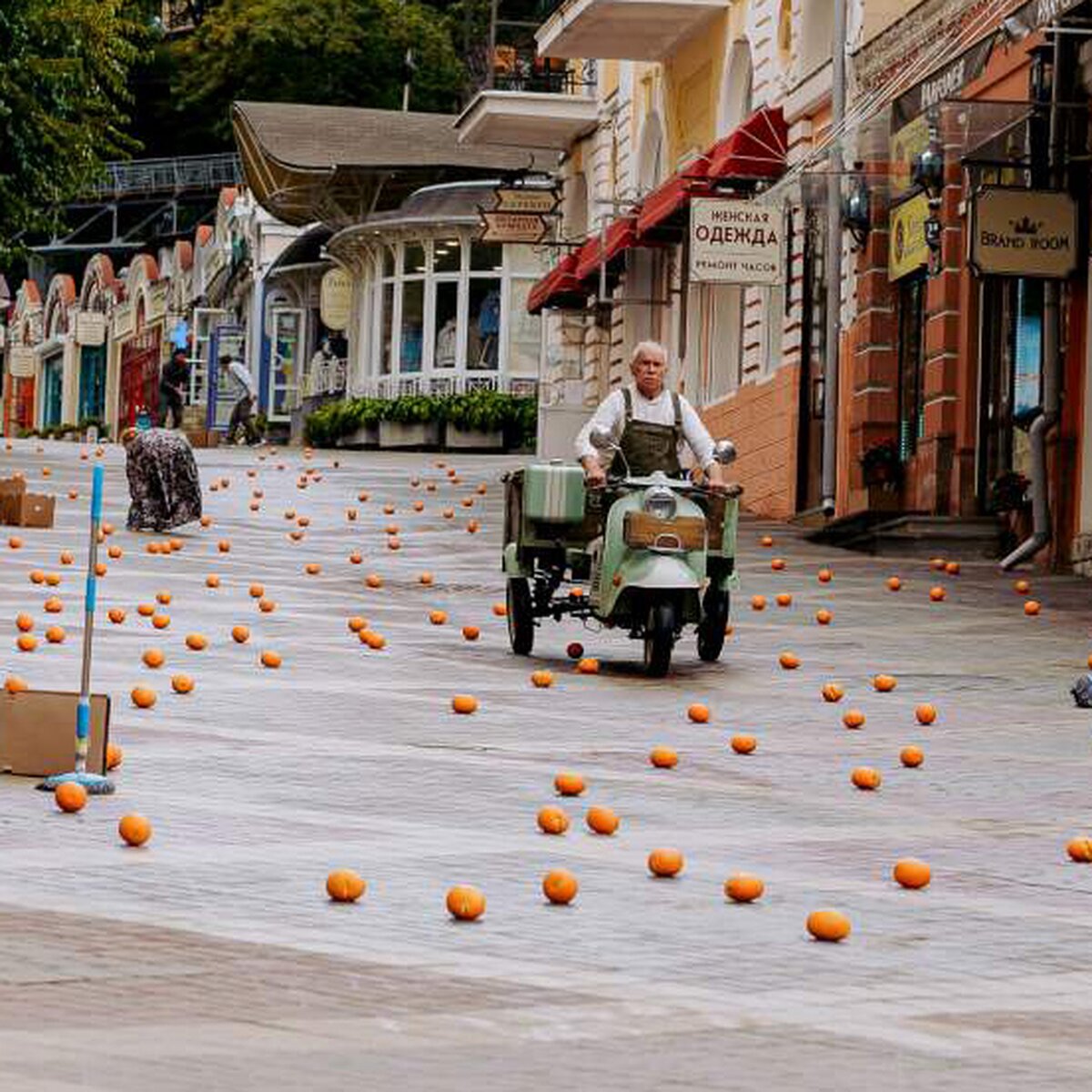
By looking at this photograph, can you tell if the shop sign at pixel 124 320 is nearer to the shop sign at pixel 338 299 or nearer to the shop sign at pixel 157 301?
the shop sign at pixel 157 301

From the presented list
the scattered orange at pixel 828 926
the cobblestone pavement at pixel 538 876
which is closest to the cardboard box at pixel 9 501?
the cobblestone pavement at pixel 538 876

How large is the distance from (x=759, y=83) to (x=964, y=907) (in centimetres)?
2548

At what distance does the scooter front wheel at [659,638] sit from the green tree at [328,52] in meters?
62.5

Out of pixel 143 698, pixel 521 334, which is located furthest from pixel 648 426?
pixel 521 334

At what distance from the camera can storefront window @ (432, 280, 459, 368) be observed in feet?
181

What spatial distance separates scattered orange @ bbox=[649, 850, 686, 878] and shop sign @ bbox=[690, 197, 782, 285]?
21.2 meters

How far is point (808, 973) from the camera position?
6957 mm

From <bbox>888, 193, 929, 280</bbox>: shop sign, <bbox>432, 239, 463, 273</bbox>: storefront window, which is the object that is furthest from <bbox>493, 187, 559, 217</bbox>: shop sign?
<bbox>888, 193, 929, 280</bbox>: shop sign

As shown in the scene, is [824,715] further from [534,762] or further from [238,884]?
[238,884]

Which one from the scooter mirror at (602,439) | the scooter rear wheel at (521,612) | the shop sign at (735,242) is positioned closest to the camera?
the scooter mirror at (602,439)

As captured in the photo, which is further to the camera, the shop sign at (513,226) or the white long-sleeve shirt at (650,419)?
the shop sign at (513,226)

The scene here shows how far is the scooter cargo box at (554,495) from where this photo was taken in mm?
15203

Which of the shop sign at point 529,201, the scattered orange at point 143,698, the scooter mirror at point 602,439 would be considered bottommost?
the scattered orange at point 143,698

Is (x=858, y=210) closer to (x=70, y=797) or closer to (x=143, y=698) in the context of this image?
(x=143, y=698)
